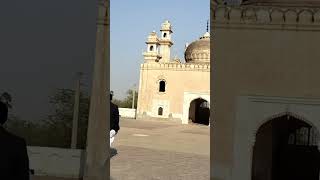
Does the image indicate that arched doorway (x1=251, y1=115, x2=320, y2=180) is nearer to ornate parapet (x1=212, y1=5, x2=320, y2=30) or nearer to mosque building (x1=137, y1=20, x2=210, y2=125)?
ornate parapet (x1=212, y1=5, x2=320, y2=30)

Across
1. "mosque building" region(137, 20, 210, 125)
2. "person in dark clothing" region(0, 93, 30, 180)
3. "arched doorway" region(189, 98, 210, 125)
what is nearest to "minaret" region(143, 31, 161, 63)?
"mosque building" region(137, 20, 210, 125)

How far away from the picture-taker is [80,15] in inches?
202

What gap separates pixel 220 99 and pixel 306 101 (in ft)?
2.87

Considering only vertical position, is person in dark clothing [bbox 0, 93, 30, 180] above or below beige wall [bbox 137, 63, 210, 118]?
below

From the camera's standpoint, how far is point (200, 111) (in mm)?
27203

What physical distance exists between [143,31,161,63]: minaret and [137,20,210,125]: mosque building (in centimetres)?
154

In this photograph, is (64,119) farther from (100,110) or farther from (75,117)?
(100,110)

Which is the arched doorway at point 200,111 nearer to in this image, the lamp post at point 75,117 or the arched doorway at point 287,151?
the arched doorway at point 287,151

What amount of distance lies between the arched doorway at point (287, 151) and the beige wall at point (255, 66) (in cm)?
146

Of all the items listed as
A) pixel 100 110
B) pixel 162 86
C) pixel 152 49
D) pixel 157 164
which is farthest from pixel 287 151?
pixel 152 49

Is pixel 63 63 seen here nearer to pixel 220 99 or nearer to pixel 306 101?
pixel 220 99

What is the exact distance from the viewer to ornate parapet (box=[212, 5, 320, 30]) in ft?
15.0

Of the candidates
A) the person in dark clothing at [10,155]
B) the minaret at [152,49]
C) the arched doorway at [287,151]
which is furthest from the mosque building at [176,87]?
the person in dark clothing at [10,155]

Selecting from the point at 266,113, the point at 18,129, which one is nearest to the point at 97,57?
the point at 18,129
